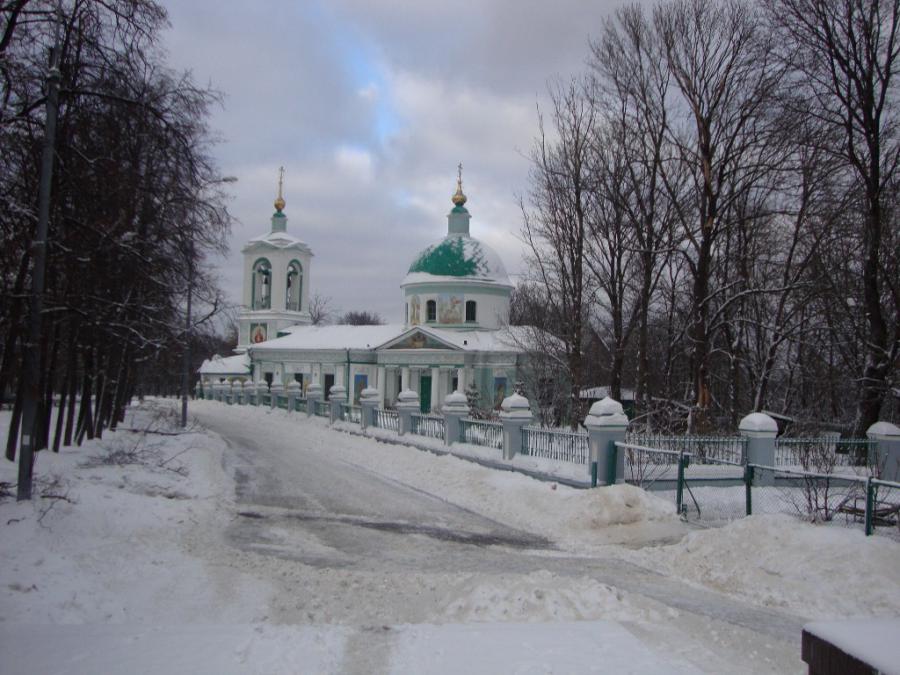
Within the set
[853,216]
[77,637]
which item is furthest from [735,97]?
[77,637]

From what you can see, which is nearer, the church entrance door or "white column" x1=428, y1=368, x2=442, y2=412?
"white column" x1=428, y1=368, x2=442, y2=412

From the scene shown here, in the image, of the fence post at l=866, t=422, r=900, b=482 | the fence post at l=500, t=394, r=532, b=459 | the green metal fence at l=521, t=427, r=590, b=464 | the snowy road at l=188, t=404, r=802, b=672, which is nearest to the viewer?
the snowy road at l=188, t=404, r=802, b=672

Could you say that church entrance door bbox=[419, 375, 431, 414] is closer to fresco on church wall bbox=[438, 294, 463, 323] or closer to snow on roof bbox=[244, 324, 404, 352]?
fresco on church wall bbox=[438, 294, 463, 323]

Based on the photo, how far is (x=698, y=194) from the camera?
20969 millimetres

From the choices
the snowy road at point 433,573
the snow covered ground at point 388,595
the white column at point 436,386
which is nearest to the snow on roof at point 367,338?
the white column at point 436,386

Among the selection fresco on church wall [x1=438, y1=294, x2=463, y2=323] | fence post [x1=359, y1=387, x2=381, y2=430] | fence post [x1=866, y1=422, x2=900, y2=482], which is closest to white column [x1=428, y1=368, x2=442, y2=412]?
fresco on church wall [x1=438, y1=294, x2=463, y2=323]

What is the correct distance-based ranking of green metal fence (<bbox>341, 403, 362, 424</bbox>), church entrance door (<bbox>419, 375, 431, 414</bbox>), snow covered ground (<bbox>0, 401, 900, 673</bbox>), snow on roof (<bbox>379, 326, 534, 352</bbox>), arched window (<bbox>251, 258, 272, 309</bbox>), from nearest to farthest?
snow covered ground (<bbox>0, 401, 900, 673</bbox>), green metal fence (<bbox>341, 403, 362, 424</bbox>), snow on roof (<bbox>379, 326, 534, 352</bbox>), church entrance door (<bbox>419, 375, 431, 414</bbox>), arched window (<bbox>251, 258, 272, 309</bbox>)

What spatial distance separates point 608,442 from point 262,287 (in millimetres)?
49521

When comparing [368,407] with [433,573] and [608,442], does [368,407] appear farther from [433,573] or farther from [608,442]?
[433,573]

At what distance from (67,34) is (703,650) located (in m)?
9.90

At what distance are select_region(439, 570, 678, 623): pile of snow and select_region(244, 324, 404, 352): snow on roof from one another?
42.9 m

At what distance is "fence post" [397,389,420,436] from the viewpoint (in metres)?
21.8

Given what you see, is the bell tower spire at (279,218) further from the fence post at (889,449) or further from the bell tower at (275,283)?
the fence post at (889,449)

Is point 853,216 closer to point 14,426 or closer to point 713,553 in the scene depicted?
point 713,553
